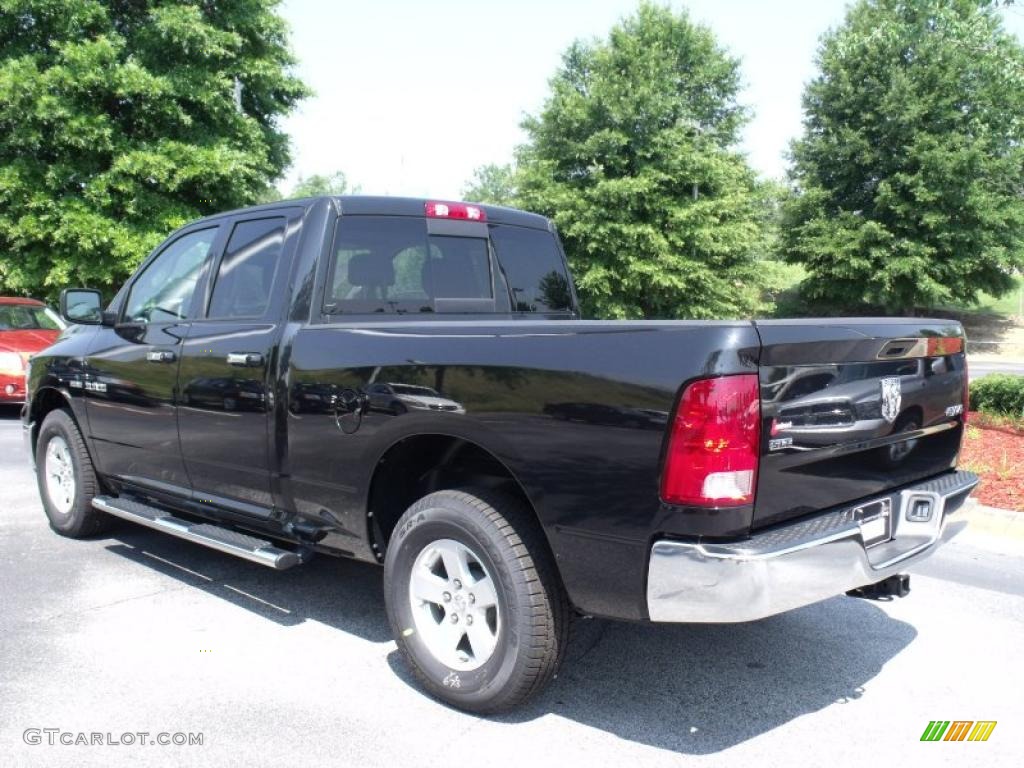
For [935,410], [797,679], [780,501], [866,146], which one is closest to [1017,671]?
[797,679]

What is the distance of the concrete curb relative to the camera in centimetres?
588

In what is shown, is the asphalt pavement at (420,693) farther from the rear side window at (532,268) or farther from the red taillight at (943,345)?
the rear side window at (532,268)

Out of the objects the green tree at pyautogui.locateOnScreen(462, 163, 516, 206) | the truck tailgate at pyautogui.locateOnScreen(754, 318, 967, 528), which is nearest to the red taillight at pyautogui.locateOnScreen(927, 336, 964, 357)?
the truck tailgate at pyautogui.locateOnScreen(754, 318, 967, 528)

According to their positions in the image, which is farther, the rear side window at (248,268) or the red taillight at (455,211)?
the red taillight at (455,211)

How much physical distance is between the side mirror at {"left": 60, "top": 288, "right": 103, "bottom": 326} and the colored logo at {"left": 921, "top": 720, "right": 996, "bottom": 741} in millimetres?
4623

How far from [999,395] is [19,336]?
41.0 ft

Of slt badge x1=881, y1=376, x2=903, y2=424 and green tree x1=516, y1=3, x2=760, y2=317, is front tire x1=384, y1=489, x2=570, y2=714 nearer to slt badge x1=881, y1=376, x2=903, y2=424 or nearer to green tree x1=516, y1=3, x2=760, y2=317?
slt badge x1=881, y1=376, x2=903, y2=424

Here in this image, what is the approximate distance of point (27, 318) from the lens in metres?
12.8

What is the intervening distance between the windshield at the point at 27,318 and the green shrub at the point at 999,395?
12513mm

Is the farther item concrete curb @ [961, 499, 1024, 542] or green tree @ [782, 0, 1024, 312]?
green tree @ [782, 0, 1024, 312]

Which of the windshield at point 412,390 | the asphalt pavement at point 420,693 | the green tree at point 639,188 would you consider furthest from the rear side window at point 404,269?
→ the green tree at point 639,188

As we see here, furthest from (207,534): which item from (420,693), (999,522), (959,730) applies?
(999,522)

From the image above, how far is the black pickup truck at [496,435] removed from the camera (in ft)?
8.61

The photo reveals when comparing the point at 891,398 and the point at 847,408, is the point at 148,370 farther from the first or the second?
the point at 891,398
